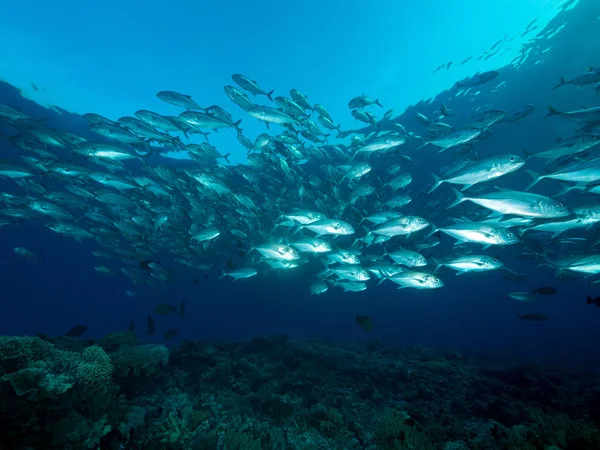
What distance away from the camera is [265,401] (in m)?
6.05

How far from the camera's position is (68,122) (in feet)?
66.7

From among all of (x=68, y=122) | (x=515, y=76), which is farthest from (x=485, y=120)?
(x=68, y=122)

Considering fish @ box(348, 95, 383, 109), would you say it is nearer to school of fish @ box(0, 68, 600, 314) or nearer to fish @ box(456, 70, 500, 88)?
school of fish @ box(0, 68, 600, 314)

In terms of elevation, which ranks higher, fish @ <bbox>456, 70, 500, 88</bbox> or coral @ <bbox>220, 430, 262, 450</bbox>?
fish @ <bbox>456, 70, 500, 88</bbox>

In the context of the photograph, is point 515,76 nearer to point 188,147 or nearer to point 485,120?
point 485,120

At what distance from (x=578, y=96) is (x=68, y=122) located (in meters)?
35.6

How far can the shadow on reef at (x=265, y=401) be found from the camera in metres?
3.86

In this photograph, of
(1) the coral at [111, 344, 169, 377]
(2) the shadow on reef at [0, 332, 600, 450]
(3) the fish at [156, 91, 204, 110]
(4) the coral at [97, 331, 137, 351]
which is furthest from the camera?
(3) the fish at [156, 91, 204, 110]

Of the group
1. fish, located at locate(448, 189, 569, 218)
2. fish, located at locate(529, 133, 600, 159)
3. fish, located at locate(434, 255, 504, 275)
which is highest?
fish, located at locate(529, 133, 600, 159)

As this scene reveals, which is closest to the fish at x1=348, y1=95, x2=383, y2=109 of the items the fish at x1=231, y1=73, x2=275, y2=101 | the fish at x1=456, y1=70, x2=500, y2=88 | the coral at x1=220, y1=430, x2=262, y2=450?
the fish at x1=456, y1=70, x2=500, y2=88

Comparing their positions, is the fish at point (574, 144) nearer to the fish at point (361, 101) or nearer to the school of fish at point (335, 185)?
the school of fish at point (335, 185)

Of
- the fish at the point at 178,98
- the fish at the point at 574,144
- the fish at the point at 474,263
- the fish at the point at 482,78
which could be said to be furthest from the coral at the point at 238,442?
the fish at the point at 482,78

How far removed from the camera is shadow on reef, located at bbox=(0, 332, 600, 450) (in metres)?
3.86

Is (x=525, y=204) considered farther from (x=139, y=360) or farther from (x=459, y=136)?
(x=139, y=360)
